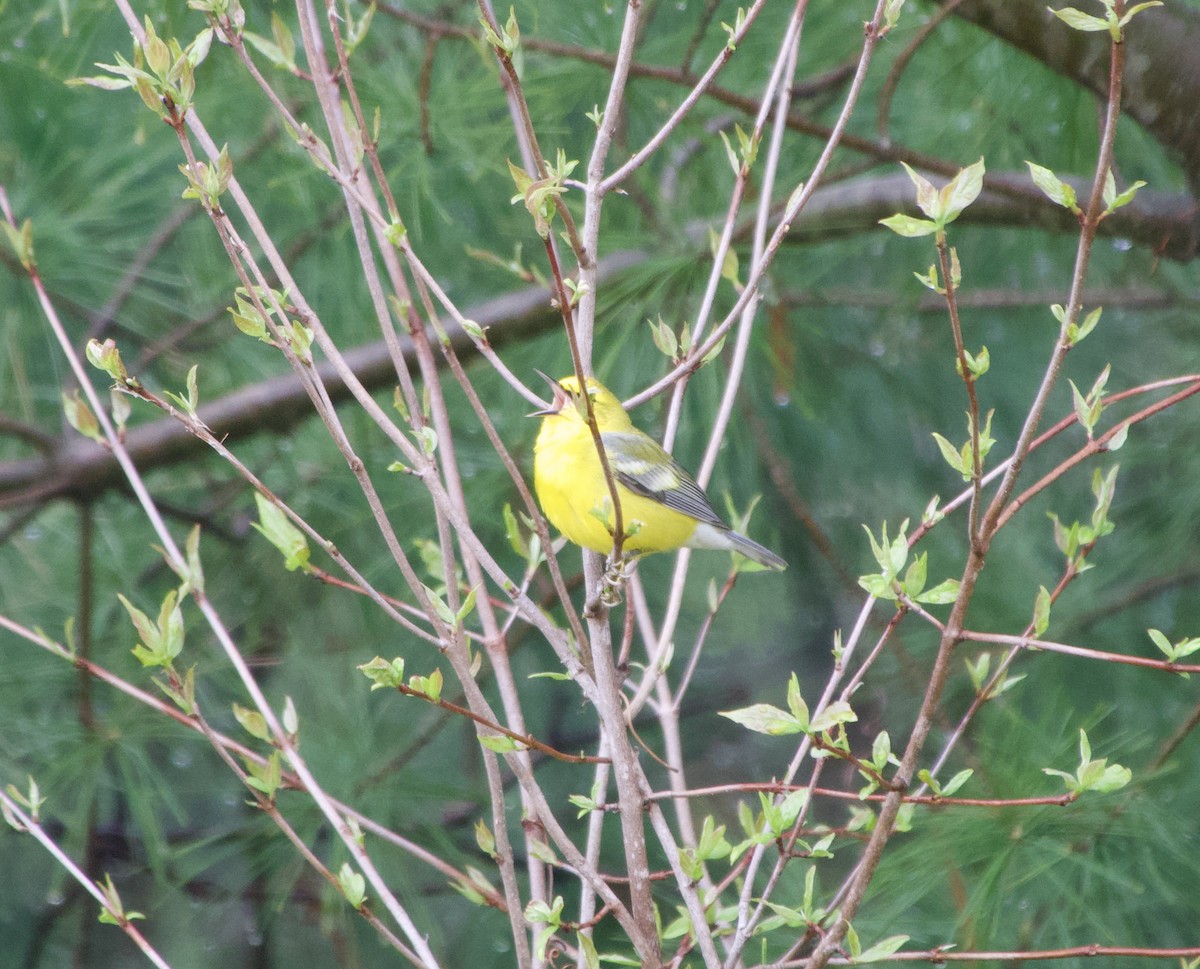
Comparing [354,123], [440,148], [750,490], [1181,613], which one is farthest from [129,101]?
[1181,613]

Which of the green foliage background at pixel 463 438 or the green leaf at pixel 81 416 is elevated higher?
the green leaf at pixel 81 416

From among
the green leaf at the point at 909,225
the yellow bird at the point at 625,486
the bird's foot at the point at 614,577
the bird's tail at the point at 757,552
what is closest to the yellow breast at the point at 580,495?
the yellow bird at the point at 625,486

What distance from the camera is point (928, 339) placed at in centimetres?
285

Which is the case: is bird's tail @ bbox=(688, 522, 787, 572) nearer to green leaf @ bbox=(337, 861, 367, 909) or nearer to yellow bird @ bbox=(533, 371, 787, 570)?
yellow bird @ bbox=(533, 371, 787, 570)

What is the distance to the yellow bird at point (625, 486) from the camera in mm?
1812

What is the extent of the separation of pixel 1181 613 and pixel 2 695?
215 centimetres

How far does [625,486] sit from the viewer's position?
200 centimetres

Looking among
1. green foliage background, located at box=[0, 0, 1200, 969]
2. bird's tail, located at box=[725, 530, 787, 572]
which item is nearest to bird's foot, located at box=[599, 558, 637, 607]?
bird's tail, located at box=[725, 530, 787, 572]

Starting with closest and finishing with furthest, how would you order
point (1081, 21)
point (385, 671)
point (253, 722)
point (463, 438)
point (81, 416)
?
point (1081, 21), point (385, 671), point (253, 722), point (81, 416), point (463, 438)

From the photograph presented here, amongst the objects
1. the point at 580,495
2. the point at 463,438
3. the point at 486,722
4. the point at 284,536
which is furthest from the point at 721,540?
the point at 486,722

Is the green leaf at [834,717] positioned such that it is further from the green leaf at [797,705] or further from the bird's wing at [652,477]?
the bird's wing at [652,477]

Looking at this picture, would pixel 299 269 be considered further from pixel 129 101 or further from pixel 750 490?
pixel 750 490

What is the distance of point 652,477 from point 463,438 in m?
0.81

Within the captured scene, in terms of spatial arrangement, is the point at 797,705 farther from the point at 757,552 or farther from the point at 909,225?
the point at 757,552
